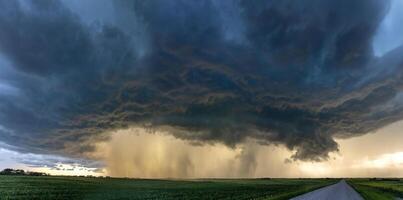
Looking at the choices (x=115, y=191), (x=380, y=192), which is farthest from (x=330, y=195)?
(x=115, y=191)

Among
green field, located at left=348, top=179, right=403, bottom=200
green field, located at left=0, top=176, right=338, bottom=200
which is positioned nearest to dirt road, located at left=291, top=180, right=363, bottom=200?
green field, located at left=348, top=179, right=403, bottom=200

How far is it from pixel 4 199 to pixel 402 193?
68605 millimetres

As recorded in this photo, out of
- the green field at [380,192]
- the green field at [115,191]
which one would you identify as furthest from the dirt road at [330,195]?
the green field at [115,191]

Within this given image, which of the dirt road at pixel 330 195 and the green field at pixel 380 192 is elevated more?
the green field at pixel 380 192

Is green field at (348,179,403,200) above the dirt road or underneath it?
above

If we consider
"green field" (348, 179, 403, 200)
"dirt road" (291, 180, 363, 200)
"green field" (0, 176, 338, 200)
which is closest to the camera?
"dirt road" (291, 180, 363, 200)

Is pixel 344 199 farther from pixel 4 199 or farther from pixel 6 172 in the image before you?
pixel 6 172

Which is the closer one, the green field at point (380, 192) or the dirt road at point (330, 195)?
the dirt road at point (330, 195)

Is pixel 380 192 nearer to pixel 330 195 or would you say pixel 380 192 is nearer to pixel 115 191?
pixel 330 195

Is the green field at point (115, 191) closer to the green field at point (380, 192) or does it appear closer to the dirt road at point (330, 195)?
the dirt road at point (330, 195)

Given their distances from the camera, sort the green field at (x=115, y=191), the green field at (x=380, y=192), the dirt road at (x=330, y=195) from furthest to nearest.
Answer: the green field at (x=380, y=192) → the green field at (x=115, y=191) → the dirt road at (x=330, y=195)

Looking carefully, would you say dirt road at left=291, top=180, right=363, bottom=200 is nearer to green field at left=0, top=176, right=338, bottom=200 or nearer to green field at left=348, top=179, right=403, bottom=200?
green field at left=348, top=179, right=403, bottom=200

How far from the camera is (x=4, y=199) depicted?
1484 inches

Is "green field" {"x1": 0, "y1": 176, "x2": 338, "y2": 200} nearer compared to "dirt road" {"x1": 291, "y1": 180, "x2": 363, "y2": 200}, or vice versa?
"dirt road" {"x1": 291, "y1": 180, "x2": 363, "y2": 200}
